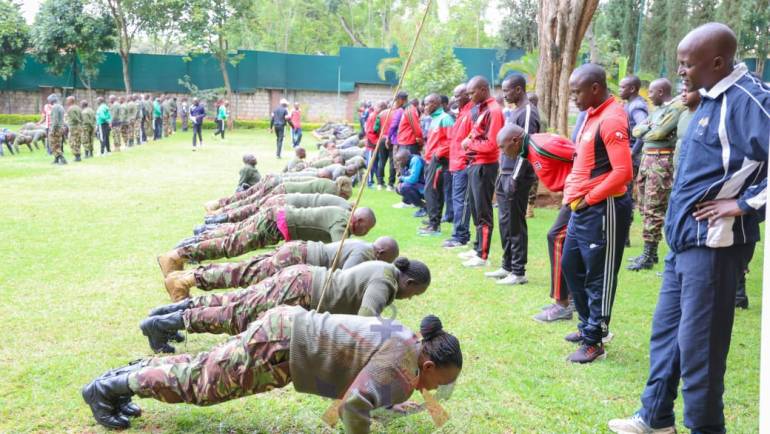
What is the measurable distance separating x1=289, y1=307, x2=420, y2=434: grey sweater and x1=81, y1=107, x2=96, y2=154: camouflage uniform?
16.2 metres

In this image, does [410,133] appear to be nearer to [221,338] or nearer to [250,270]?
[250,270]

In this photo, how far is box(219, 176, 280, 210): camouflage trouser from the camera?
926cm

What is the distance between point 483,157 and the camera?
731 centimetres

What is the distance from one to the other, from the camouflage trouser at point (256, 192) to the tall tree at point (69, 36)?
24529 mm

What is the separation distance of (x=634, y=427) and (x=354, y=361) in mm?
1624

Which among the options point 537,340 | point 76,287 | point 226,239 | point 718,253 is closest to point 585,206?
point 537,340

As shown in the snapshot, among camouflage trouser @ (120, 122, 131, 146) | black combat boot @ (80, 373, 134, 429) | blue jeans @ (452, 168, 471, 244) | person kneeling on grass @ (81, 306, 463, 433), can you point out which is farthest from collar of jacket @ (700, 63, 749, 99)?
camouflage trouser @ (120, 122, 131, 146)

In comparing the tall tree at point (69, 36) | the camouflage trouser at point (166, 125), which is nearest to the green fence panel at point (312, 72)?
the tall tree at point (69, 36)

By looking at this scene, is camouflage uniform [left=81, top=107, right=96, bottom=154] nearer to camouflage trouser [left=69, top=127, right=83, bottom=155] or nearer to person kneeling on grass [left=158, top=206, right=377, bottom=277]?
camouflage trouser [left=69, top=127, right=83, bottom=155]

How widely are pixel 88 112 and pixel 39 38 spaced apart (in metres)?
15.9

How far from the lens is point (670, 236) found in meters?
3.36

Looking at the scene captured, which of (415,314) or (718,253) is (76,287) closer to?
(415,314)

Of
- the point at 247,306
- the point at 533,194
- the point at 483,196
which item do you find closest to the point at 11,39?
the point at 533,194

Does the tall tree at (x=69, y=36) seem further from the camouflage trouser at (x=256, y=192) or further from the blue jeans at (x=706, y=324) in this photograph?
the blue jeans at (x=706, y=324)
